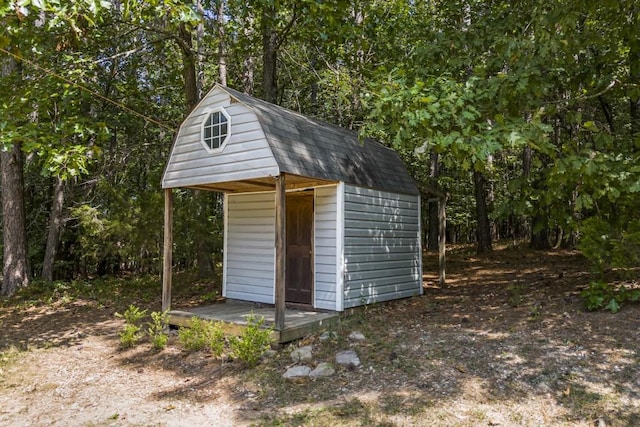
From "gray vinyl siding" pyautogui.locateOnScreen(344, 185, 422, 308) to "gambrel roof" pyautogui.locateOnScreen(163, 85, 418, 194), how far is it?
34 centimetres

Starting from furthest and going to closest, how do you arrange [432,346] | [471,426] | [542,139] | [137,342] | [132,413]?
[137,342]
[432,346]
[542,139]
[132,413]
[471,426]

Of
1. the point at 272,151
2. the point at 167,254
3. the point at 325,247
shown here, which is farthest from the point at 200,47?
the point at 325,247

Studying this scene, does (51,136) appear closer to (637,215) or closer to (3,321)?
(3,321)

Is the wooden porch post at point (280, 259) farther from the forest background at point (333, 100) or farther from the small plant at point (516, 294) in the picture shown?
the small plant at point (516, 294)

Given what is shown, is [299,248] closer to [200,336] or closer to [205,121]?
[200,336]

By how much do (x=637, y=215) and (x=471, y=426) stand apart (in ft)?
14.0

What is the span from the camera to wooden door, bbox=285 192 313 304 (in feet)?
24.0

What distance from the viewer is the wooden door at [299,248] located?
7.30m

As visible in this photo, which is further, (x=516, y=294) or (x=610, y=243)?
(x=516, y=294)

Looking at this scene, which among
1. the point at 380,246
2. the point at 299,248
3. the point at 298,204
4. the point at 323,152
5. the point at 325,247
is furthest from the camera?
the point at 380,246

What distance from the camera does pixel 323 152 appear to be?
6.76m

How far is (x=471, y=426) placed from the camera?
3449 millimetres

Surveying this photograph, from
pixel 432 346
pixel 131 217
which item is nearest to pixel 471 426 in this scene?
pixel 432 346

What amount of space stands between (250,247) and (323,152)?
240 cm
